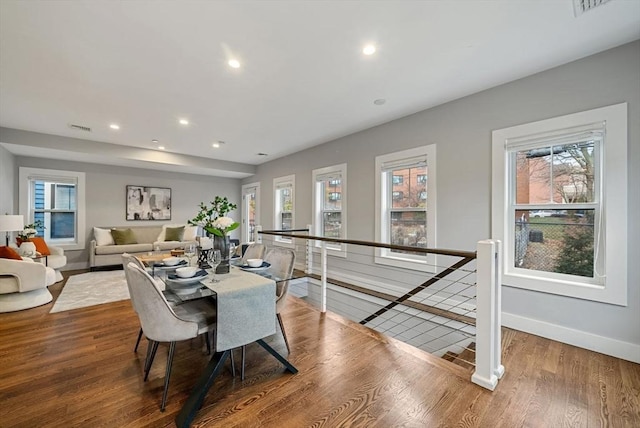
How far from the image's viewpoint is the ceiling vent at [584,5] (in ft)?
5.88

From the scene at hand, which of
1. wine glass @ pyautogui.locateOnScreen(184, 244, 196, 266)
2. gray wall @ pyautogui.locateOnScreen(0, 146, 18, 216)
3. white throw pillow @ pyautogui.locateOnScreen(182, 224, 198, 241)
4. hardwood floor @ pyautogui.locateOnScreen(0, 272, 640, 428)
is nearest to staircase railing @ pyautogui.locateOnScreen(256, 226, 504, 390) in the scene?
hardwood floor @ pyautogui.locateOnScreen(0, 272, 640, 428)

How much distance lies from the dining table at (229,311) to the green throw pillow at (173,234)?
17.1 feet

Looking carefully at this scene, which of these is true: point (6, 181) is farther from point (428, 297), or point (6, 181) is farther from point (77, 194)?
point (428, 297)

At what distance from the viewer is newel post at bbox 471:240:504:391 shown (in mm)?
1858

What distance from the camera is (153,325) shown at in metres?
1.71

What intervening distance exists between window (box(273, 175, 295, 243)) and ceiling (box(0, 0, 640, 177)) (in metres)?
2.44

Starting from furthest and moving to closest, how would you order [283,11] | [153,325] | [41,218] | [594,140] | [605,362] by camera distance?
1. [41,218]
2. [594,140]
3. [605,362]
4. [283,11]
5. [153,325]

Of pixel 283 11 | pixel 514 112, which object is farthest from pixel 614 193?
pixel 283 11

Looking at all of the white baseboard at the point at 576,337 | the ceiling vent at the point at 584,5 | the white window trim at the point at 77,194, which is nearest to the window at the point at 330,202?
the white baseboard at the point at 576,337

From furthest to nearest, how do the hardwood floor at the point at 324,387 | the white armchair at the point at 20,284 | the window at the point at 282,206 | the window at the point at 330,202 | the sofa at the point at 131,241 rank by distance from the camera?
the window at the point at 282,206 → the sofa at the point at 131,241 → the window at the point at 330,202 → the white armchair at the point at 20,284 → the hardwood floor at the point at 324,387

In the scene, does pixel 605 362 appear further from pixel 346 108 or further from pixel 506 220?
pixel 346 108

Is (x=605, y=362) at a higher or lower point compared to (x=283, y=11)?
lower

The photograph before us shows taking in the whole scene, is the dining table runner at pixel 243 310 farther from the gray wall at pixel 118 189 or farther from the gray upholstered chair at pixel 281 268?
the gray wall at pixel 118 189

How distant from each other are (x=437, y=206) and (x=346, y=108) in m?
1.75
